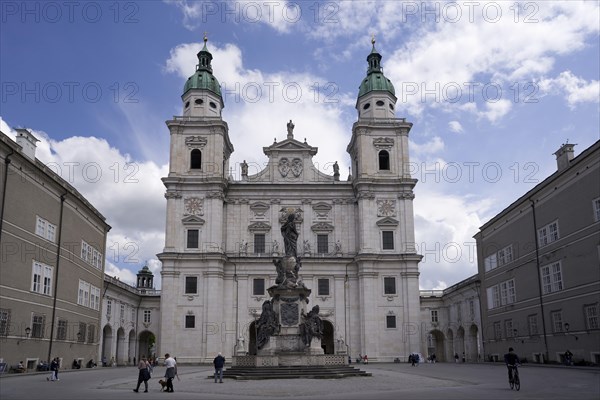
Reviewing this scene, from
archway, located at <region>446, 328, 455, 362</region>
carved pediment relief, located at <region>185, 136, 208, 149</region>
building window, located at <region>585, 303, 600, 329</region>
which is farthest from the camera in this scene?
archway, located at <region>446, 328, 455, 362</region>

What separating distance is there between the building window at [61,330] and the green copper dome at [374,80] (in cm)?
3970

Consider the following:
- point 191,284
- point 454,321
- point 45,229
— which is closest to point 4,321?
point 45,229

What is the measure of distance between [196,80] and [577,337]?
44.9 metres

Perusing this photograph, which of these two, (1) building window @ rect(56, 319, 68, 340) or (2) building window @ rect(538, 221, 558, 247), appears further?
(2) building window @ rect(538, 221, 558, 247)

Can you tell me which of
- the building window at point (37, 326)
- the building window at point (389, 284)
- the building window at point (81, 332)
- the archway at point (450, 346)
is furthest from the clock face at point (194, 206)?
the archway at point (450, 346)

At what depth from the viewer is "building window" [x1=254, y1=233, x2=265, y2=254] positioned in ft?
204

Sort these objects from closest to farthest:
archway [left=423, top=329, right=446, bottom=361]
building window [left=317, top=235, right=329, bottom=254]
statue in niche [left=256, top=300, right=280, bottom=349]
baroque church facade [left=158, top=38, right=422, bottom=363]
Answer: statue in niche [left=256, top=300, right=280, bottom=349] → baroque church facade [left=158, top=38, right=422, bottom=363] → building window [left=317, top=235, right=329, bottom=254] → archway [left=423, top=329, right=446, bottom=361]

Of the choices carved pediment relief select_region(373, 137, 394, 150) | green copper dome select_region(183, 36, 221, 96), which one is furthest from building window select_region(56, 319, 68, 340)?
carved pediment relief select_region(373, 137, 394, 150)

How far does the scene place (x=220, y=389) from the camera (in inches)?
899

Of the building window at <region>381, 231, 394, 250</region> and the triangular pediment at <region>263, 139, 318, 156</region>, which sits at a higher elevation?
the triangular pediment at <region>263, 139, 318, 156</region>

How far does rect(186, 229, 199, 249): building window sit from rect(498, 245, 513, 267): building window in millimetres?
28337

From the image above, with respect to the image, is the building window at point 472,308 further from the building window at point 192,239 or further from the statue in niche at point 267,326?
the statue in niche at point 267,326

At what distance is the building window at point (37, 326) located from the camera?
121 feet

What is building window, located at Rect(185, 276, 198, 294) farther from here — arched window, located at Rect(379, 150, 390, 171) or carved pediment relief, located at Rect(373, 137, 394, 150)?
carved pediment relief, located at Rect(373, 137, 394, 150)
